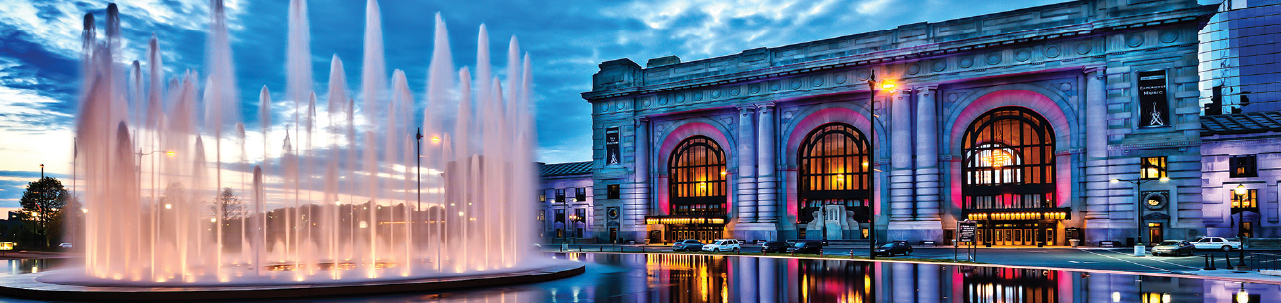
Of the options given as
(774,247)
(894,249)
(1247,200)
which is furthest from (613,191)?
(1247,200)

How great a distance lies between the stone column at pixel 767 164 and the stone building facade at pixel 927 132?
0.18m

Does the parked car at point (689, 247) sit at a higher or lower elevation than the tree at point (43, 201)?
lower

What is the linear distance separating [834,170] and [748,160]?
8329mm

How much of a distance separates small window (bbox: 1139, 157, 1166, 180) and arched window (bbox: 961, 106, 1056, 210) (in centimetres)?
704

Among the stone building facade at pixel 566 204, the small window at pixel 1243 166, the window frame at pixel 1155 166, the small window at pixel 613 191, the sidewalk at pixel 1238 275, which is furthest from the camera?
the stone building facade at pixel 566 204

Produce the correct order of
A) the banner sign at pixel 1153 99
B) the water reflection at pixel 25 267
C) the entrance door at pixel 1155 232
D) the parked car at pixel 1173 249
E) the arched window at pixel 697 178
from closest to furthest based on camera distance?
the water reflection at pixel 25 267
the parked car at pixel 1173 249
the banner sign at pixel 1153 99
the entrance door at pixel 1155 232
the arched window at pixel 697 178

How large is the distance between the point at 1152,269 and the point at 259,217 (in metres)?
36.7

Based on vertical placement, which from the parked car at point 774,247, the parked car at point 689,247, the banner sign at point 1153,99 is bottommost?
the parked car at point 689,247

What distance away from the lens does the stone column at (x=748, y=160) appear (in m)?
79.2

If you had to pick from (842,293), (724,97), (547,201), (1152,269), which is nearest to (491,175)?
(842,293)

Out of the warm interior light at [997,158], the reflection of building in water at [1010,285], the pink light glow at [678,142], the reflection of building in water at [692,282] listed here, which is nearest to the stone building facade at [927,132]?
the warm interior light at [997,158]

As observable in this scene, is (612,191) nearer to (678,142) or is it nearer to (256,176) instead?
(678,142)

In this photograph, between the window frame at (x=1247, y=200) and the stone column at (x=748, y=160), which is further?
the stone column at (x=748, y=160)

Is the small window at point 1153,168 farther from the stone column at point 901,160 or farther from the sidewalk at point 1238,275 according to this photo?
the sidewalk at point 1238,275
